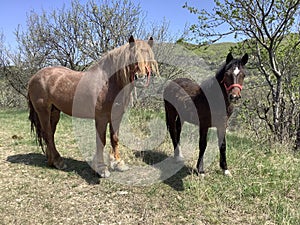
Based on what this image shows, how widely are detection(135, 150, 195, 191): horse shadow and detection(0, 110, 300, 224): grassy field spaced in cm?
1

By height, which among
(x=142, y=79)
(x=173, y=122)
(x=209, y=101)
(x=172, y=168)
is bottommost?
(x=172, y=168)

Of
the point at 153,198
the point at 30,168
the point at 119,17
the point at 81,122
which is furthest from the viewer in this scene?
the point at 119,17

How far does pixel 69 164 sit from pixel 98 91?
1.49 m

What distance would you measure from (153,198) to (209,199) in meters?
0.67

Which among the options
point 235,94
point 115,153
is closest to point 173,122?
point 115,153

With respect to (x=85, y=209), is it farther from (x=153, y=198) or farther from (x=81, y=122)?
(x=81, y=122)

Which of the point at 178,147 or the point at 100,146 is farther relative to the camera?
the point at 178,147

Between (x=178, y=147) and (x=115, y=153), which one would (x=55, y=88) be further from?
(x=178, y=147)

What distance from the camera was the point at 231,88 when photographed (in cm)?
307

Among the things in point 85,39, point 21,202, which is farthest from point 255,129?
point 85,39

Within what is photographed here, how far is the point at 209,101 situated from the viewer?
3533 millimetres

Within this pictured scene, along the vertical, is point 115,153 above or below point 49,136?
below

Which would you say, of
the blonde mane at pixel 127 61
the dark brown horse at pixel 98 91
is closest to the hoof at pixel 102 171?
the dark brown horse at pixel 98 91

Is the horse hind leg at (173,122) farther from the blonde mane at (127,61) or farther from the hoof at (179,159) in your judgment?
the blonde mane at (127,61)
